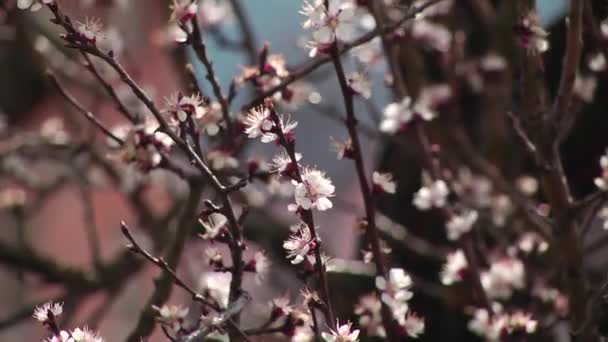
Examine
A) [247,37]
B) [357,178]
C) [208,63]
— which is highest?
[247,37]

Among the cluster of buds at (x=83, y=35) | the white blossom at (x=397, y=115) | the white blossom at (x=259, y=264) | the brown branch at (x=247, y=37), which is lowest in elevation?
the white blossom at (x=259, y=264)

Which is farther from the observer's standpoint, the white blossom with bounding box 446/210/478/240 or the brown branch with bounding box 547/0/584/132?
the white blossom with bounding box 446/210/478/240

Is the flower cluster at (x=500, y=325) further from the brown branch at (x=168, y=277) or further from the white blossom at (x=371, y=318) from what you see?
the brown branch at (x=168, y=277)

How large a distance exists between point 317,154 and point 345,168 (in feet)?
0.90

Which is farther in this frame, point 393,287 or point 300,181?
point 393,287

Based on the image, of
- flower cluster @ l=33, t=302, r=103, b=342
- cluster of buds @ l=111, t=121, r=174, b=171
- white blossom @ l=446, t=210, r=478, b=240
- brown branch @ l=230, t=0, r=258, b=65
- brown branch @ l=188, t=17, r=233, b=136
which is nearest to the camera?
flower cluster @ l=33, t=302, r=103, b=342

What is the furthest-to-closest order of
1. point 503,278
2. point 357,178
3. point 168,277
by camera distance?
point 357,178 → point 503,278 → point 168,277

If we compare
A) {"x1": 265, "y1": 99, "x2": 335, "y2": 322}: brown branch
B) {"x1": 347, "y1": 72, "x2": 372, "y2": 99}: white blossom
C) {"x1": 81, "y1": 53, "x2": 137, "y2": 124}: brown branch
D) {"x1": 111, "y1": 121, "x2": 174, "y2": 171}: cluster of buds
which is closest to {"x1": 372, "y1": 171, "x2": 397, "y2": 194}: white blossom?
{"x1": 347, "y1": 72, "x2": 372, "y2": 99}: white blossom

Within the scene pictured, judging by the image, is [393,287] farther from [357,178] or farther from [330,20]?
[357,178]

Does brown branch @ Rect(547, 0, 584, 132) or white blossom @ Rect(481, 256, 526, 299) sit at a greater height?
brown branch @ Rect(547, 0, 584, 132)

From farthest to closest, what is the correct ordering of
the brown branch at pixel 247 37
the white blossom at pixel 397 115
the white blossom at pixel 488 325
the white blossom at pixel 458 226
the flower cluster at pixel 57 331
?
the brown branch at pixel 247 37, the white blossom at pixel 458 226, the white blossom at pixel 397 115, the white blossom at pixel 488 325, the flower cluster at pixel 57 331

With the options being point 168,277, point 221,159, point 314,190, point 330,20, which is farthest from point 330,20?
→ point 168,277

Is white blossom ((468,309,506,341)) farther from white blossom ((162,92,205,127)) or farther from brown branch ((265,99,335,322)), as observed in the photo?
white blossom ((162,92,205,127))

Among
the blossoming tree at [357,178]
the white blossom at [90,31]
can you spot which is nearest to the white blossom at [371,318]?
the blossoming tree at [357,178]
